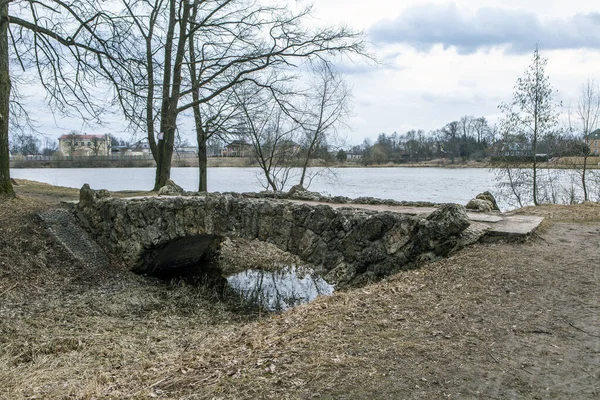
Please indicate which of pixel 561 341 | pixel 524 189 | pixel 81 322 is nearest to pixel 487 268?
pixel 561 341

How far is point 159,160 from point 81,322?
12.7 m

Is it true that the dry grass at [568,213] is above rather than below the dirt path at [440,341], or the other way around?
above

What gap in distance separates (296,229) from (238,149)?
13040 mm

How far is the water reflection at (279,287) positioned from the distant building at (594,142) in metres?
13.9

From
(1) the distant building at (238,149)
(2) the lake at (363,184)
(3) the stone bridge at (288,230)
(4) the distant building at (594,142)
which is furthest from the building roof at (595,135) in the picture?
(3) the stone bridge at (288,230)

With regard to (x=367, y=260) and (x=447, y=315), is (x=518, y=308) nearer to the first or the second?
(x=447, y=315)

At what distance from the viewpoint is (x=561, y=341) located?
4.49 metres

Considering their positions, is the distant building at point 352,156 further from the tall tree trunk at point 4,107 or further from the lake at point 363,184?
the tall tree trunk at point 4,107

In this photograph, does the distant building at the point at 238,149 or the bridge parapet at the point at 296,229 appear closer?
the bridge parapet at the point at 296,229

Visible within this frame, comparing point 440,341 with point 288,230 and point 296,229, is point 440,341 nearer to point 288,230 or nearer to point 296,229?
point 296,229

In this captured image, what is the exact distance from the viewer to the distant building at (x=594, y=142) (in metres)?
20.6

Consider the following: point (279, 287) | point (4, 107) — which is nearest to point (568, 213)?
point (279, 287)

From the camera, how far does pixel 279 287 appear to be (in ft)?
40.2

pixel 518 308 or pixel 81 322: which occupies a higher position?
pixel 518 308
